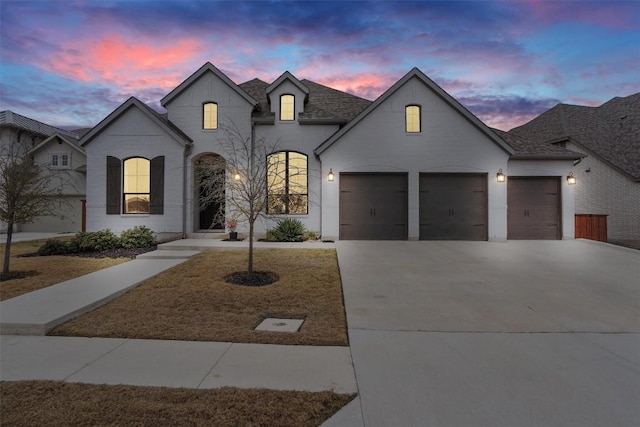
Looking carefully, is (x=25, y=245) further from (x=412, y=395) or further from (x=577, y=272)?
(x=577, y=272)

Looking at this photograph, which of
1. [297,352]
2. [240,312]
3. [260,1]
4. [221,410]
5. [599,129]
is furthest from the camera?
[599,129]

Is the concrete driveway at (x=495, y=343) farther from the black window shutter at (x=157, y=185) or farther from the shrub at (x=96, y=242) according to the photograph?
the black window shutter at (x=157, y=185)

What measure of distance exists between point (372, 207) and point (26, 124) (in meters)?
25.5

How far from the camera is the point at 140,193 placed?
1430 centimetres

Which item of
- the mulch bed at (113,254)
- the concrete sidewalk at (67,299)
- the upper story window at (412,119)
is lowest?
the concrete sidewalk at (67,299)

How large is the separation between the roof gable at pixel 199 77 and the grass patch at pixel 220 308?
27.9ft

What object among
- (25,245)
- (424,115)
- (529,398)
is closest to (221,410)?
(529,398)

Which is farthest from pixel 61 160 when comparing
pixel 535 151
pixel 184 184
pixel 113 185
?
pixel 535 151

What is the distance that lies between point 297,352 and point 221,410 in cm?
132

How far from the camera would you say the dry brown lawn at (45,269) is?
22.4ft

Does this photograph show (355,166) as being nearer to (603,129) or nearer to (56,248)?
(56,248)

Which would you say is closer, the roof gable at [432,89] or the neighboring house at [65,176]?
the roof gable at [432,89]

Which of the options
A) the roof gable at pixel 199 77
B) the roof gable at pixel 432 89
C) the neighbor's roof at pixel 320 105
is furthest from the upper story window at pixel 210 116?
the roof gable at pixel 432 89

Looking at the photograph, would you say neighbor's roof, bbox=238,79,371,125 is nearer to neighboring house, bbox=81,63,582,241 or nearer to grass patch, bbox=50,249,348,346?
neighboring house, bbox=81,63,582,241
